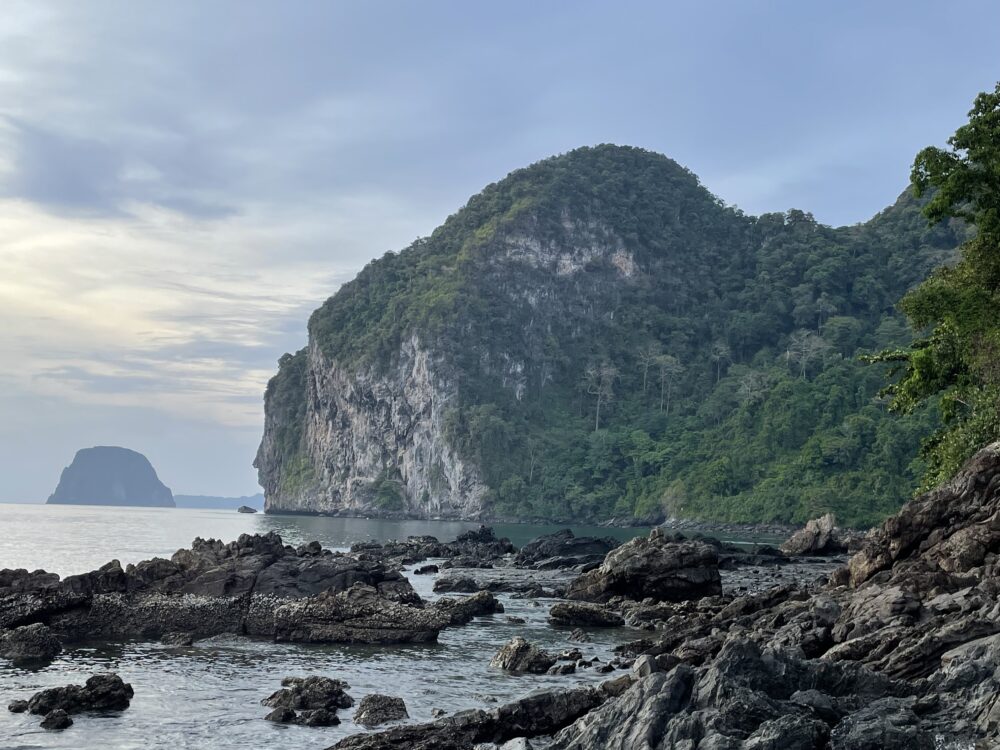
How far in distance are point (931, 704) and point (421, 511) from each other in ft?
522

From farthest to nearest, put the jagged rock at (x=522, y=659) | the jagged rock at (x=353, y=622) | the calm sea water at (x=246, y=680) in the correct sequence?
1. the jagged rock at (x=353, y=622)
2. the jagged rock at (x=522, y=659)
3. the calm sea water at (x=246, y=680)

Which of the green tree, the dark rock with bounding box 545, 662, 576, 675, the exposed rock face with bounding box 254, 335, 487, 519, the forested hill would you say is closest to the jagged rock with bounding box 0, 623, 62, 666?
the dark rock with bounding box 545, 662, 576, 675

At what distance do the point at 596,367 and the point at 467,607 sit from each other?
14194cm

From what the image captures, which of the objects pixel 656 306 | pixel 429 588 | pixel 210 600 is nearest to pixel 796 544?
pixel 429 588

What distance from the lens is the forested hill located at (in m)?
140

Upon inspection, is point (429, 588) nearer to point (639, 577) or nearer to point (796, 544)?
point (639, 577)

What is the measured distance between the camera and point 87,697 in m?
20.9

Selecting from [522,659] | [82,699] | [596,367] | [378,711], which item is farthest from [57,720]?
[596,367]

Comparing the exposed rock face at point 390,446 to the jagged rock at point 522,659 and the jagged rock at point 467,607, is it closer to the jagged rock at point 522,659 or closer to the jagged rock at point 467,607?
the jagged rock at point 467,607

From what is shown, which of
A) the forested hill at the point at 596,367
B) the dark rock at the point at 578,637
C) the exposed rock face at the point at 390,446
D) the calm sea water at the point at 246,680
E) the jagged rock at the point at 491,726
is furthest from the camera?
the exposed rock face at the point at 390,446

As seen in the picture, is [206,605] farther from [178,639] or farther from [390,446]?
[390,446]

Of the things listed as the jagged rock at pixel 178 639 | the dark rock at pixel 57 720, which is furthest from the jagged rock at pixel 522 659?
the dark rock at pixel 57 720

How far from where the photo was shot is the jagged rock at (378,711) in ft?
65.6

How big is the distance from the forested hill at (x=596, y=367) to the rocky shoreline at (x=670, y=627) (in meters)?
88.4
